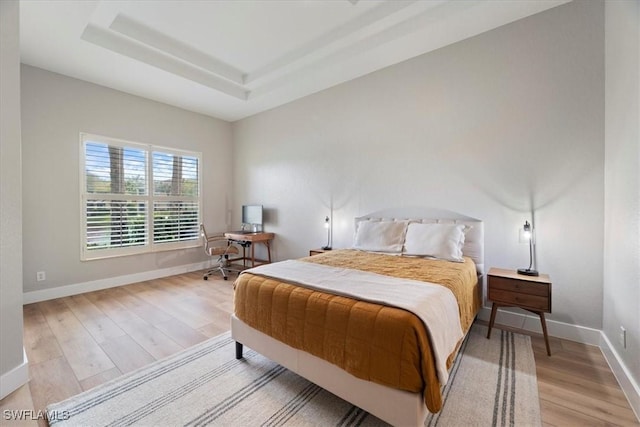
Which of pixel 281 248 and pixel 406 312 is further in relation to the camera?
pixel 281 248

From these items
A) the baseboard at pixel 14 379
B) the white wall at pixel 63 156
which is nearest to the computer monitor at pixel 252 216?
the white wall at pixel 63 156

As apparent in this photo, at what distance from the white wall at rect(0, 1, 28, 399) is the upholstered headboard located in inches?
129

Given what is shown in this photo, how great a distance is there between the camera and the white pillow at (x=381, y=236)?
10.3ft

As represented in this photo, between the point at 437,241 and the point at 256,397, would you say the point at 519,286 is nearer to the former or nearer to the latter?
the point at 437,241

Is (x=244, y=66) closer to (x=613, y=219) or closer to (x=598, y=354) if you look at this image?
(x=613, y=219)

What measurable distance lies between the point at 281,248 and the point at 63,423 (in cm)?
352

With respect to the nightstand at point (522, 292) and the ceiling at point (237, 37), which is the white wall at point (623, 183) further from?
the ceiling at point (237, 37)

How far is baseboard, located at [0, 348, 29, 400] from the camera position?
5.80ft

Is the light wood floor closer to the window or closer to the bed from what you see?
the bed

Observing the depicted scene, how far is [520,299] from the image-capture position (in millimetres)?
2334

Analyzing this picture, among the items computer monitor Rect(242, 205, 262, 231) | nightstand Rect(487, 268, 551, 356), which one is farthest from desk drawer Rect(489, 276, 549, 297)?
computer monitor Rect(242, 205, 262, 231)

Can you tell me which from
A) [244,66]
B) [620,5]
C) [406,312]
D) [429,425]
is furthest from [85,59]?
[620,5]

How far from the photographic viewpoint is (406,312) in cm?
140

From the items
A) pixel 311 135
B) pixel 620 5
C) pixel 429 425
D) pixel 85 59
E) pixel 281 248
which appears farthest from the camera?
pixel 281 248
